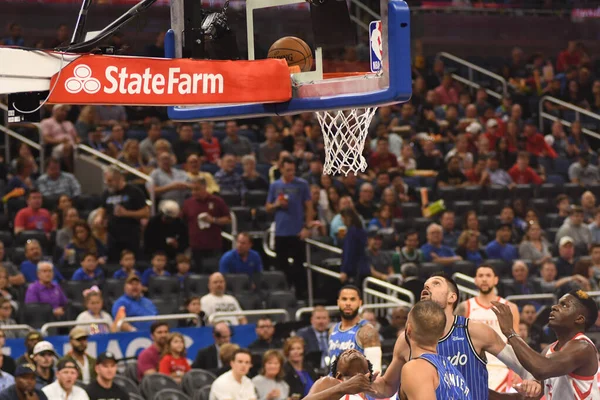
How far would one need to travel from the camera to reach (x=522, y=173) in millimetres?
17844

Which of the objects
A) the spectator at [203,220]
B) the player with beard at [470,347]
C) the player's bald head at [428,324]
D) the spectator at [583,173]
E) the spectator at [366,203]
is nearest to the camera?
the player's bald head at [428,324]

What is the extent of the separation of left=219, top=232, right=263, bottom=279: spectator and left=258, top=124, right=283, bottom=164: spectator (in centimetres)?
292

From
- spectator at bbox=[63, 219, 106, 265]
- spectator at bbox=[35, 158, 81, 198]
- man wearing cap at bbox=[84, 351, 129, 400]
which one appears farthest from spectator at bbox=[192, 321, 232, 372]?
spectator at bbox=[35, 158, 81, 198]

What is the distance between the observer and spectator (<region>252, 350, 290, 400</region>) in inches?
442

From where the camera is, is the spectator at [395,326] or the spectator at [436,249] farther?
the spectator at [436,249]

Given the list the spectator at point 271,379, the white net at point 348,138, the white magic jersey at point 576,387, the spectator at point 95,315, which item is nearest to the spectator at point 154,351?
the spectator at point 95,315

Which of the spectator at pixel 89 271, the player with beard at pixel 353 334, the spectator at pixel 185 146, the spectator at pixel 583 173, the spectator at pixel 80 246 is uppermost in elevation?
the spectator at pixel 185 146

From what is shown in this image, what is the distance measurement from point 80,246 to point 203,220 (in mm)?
1492

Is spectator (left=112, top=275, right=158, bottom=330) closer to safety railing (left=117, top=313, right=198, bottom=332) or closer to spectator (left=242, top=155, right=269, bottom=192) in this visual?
safety railing (left=117, top=313, right=198, bottom=332)

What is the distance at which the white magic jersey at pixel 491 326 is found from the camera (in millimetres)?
9758

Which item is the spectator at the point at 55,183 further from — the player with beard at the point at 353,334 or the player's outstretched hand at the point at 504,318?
the player's outstretched hand at the point at 504,318

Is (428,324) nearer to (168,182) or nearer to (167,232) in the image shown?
(167,232)

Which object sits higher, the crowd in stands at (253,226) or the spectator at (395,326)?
the crowd in stands at (253,226)

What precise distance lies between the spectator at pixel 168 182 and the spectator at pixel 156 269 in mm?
1282
